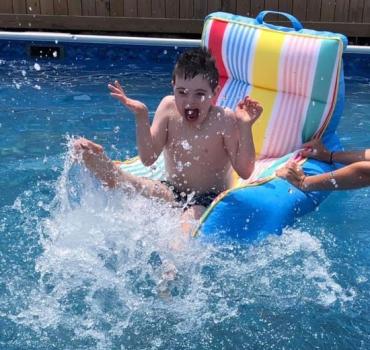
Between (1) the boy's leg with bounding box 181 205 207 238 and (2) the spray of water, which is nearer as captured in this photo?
(2) the spray of water

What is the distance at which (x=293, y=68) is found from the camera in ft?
11.9

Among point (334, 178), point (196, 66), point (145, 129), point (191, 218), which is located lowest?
point (191, 218)

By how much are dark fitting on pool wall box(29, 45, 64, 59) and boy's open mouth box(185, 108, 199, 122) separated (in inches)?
161

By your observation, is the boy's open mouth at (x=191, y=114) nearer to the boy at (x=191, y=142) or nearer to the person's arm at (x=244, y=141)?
the boy at (x=191, y=142)

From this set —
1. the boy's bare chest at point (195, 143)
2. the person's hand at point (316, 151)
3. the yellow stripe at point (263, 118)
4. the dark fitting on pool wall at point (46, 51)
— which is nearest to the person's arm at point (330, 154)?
the person's hand at point (316, 151)

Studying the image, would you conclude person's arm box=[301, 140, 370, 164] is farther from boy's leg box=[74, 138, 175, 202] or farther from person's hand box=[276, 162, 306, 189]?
boy's leg box=[74, 138, 175, 202]

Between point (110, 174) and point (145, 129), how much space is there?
0.88ft

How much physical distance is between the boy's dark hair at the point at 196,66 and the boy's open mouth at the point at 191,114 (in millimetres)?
139

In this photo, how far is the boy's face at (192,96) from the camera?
115 inches

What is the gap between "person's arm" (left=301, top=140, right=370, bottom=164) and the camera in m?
3.29

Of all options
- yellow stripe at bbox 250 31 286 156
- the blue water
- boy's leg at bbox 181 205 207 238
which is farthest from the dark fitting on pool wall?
boy's leg at bbox 181 205 207 238

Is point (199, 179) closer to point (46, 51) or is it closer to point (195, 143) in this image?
point (195, 143)

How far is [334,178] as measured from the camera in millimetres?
2781

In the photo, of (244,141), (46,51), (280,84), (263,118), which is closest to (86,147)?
(244,141)
